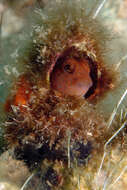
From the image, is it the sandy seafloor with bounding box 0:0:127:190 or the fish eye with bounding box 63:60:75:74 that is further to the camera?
the fish eye with bounding box 63:60:75:74

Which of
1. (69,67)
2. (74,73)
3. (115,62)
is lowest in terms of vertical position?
(115,62)

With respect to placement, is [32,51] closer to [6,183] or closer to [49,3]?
[49,3]

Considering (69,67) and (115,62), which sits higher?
(69,67)

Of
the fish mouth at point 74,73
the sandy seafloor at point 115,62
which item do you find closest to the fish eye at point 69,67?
the fish mouth at point 74,73

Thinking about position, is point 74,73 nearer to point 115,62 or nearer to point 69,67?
point 69,67

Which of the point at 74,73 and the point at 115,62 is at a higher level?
the point at 74,73

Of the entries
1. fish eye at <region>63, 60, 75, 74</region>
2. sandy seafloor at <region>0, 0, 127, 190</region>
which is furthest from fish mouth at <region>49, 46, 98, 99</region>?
sandy seafloor at <region>0, 0, 127, 190</region>

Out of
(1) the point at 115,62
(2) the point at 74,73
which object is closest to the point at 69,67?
(2) the point at 74,73

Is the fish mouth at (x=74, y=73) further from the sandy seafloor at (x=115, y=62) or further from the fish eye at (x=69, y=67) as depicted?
the sandy seafloor at (x=115, y=62)

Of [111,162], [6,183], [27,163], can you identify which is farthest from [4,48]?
[111,162]

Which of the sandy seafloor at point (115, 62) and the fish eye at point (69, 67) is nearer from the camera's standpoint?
the sandy seafloor at point (115, 62)

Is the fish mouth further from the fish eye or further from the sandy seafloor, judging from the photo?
the sandy seafloor
